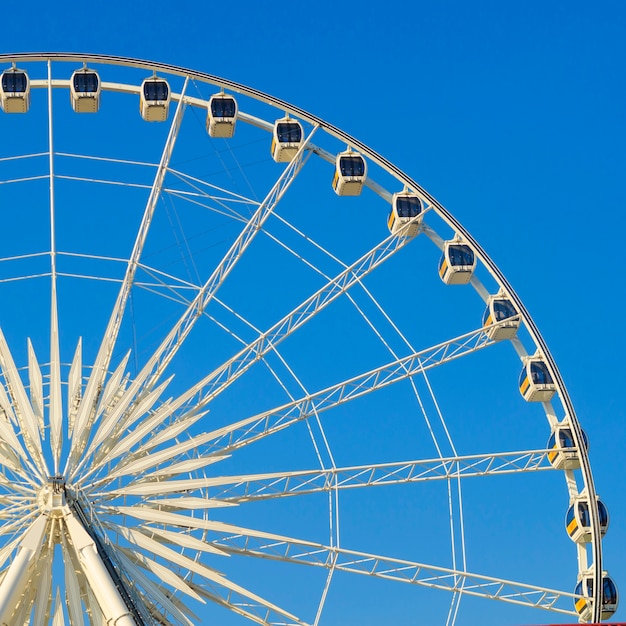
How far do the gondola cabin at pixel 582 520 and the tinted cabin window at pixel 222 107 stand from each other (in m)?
11.7

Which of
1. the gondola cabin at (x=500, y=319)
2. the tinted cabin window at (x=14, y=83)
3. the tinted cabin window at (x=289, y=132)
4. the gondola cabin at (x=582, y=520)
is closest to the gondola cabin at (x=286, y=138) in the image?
the tinted cabin window at (x=289, y=132)

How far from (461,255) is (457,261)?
0.18m

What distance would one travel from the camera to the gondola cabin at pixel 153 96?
32219 mm

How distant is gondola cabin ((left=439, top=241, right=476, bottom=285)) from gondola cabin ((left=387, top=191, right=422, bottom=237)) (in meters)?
0.83

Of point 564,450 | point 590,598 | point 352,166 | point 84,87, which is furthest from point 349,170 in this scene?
point 590,598

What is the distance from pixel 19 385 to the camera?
25672 millimetres

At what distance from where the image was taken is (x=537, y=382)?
102ft

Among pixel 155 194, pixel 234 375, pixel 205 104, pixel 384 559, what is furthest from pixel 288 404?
pixel 205 104

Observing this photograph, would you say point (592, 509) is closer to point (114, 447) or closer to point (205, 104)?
point (114, 447)

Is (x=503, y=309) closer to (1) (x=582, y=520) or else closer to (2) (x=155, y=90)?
(1) (x=582, y=520)

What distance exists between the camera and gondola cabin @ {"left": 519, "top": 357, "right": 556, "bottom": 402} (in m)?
30.9

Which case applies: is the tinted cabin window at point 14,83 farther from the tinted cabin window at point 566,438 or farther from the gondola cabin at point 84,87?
the tinted cabin window at point 566,438

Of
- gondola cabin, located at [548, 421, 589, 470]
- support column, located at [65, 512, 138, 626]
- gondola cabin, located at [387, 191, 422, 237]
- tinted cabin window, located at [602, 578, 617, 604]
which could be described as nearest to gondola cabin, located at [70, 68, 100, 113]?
gondola cabin, located at [387, 191, 422, 237]

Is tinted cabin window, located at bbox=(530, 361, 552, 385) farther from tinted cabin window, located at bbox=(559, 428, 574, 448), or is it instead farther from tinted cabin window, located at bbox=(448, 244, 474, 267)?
tinted cabin window, located at bbox=(448, 244, 474, 267)
